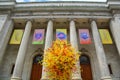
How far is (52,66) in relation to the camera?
13461mm

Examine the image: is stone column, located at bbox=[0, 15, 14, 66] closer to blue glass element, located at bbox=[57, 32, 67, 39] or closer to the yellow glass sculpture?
blue glass element, located at bbox=[57, 32, 67, 39]

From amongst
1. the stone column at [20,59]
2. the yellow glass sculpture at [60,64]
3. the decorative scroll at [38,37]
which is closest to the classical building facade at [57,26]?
the stone column at [20,59]

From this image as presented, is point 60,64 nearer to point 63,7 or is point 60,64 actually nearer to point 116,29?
point 116,29

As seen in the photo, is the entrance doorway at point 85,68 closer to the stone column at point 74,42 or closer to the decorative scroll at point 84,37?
the decorative scroll at point 84,37

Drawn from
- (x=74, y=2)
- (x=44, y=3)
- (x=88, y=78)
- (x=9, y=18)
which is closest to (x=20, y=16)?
(x=9, y=18)

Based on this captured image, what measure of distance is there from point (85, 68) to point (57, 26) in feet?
27.0

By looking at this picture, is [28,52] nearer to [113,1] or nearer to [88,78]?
[88,78]

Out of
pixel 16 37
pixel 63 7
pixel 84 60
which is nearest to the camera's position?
pixel 16 37

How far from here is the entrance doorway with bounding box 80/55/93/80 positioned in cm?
2086

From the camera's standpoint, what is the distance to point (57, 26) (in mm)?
25438

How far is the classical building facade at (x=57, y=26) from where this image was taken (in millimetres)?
20922

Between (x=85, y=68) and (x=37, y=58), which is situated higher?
(x=37, y=58)

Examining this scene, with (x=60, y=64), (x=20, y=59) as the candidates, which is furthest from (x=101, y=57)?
(x=20, y=59)

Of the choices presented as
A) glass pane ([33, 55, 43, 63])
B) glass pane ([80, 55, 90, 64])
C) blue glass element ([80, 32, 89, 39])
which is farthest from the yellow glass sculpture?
glass pane ([33, 55, 43, 63])
